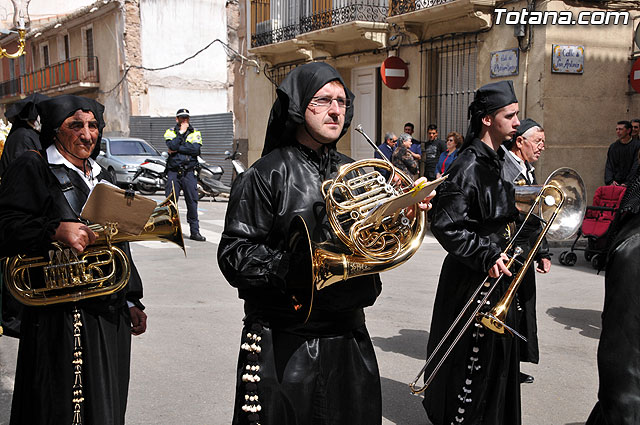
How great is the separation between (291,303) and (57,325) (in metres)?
1.16

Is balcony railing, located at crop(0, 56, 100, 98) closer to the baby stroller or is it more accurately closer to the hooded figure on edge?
the baby stroller

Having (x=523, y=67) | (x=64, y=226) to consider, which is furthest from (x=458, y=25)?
(x=64, y=226)

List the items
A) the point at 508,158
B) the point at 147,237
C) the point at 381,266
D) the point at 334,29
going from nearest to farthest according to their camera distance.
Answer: the point at 381,266 → the point at 147,237 → the point at 508,158 → the point at 334,29

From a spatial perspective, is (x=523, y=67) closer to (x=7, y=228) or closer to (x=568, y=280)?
(x=568, y=280)

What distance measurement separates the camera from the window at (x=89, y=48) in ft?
106

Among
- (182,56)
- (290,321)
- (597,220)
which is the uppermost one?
(182,56)

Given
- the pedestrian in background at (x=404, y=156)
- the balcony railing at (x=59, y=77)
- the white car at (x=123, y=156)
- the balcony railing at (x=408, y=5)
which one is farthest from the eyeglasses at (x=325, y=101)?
the balcony railing at (x=59, y=77)

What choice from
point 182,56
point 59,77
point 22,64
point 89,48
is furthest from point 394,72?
point 22,64

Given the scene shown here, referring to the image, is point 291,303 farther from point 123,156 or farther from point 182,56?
point 182,56

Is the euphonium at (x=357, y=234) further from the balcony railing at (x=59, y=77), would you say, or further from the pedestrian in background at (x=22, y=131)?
the balcony railing at (x=59, y=77)

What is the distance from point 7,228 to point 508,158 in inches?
117

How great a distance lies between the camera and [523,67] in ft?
40.1

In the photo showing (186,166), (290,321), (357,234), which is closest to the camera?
(357,234)

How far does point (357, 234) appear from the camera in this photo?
8.18 feet
